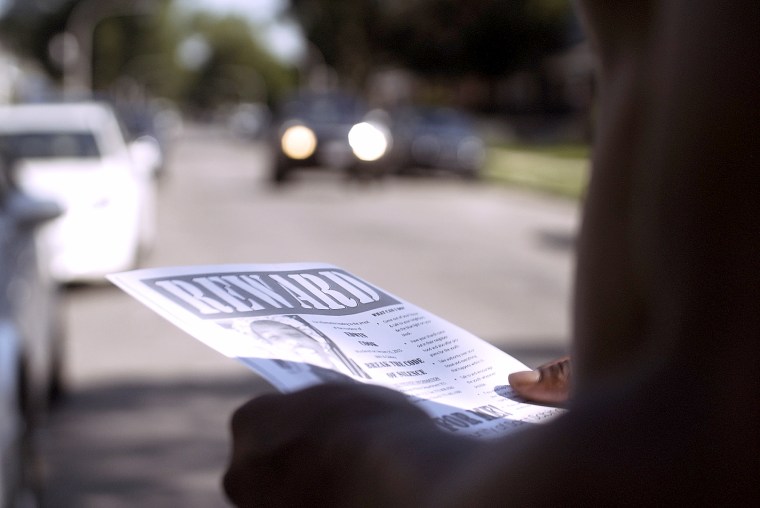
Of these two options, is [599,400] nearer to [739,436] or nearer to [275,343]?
[739,436]

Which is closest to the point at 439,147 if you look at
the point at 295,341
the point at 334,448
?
the point at 295,341

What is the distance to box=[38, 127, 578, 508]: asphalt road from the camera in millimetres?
4965

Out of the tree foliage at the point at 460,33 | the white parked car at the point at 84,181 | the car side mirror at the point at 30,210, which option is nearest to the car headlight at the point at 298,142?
the white parked car at the point at 84,181

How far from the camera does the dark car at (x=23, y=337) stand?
147 inches

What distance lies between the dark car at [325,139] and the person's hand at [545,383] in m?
20.8

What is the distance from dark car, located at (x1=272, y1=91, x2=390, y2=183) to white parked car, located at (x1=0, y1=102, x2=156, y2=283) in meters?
10.7

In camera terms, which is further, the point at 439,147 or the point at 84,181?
the point at 439,147

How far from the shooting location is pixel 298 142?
71.9 feet

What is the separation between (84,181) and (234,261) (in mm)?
2040

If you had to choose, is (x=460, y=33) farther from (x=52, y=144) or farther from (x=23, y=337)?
(x=23, y=337)

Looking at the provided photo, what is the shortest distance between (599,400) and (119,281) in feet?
1.71

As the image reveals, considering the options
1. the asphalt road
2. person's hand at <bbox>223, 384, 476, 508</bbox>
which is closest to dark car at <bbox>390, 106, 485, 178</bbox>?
the asphalt road

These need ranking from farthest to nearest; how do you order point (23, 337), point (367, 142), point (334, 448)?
point (367, 142) < point (23, 337) < point (334, 448)

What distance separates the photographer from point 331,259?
39.0 ft
